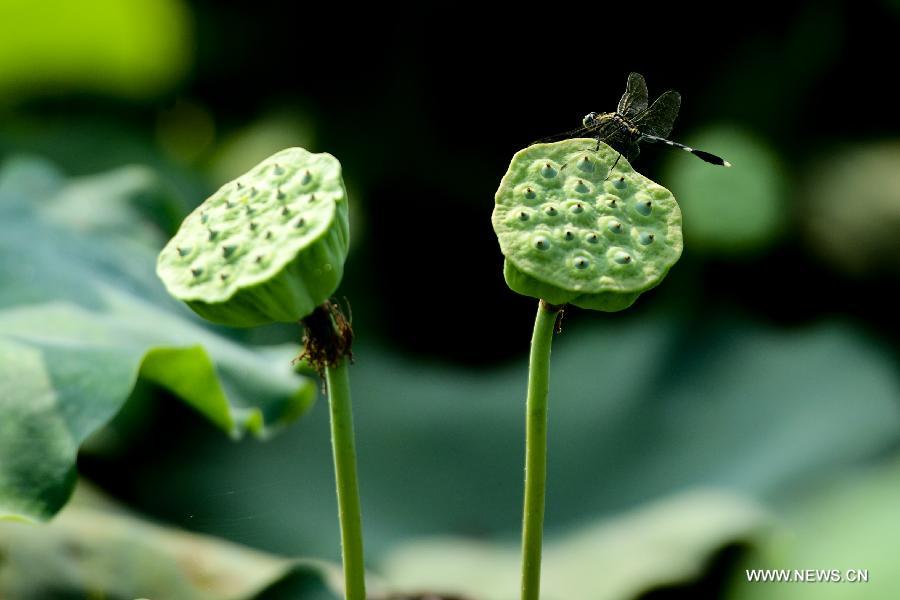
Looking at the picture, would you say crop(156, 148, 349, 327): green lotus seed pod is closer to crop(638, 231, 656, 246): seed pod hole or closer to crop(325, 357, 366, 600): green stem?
crop(325, 357, 366, 600): green stem

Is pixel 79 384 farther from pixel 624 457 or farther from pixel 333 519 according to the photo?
pixel 624 457

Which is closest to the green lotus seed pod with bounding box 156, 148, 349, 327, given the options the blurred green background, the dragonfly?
the dragonfly

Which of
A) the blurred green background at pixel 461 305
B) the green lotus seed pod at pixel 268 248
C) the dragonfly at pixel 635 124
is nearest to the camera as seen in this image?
the green lotus seed pod at pixel 268 248

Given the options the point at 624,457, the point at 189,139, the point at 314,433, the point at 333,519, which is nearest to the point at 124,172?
the point at 189,139

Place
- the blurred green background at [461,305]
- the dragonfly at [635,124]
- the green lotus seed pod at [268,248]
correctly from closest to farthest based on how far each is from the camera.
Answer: the green lotus seed pod at [268,248] < the dragonfly at [635,124] < the blurred green background at [461,305]

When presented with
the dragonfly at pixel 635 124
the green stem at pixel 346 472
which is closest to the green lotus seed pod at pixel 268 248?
the green stem at pixel 346 472

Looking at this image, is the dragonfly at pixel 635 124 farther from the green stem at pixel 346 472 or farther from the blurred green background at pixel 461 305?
the blurred green background at pixel 461 305

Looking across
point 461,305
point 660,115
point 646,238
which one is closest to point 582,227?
point 646,238
